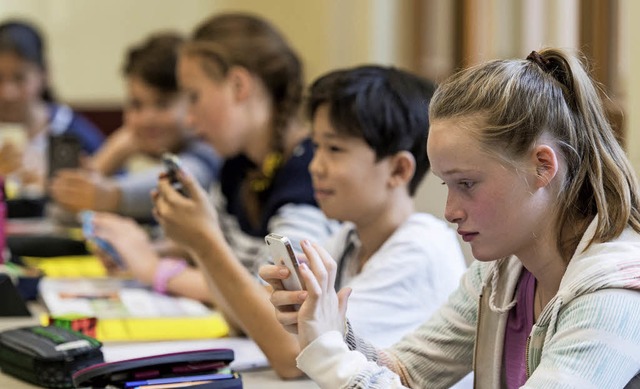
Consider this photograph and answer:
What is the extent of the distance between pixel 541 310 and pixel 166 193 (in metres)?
0.73

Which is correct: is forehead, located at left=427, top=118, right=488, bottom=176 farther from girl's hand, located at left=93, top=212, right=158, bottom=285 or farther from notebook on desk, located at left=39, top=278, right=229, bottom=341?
girl's hand, located at left=93, top=212, right=158, bottom=285

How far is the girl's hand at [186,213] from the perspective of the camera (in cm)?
164

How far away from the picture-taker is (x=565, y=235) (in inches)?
46.0

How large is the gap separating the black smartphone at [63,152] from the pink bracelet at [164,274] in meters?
0.78

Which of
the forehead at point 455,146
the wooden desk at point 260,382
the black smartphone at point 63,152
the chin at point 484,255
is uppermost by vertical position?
the forehead at point 455,146

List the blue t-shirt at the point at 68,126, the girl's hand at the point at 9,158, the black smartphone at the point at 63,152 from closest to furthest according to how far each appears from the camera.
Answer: the black smartphone at the point at 63,152, the girl's hand at the point at 9,158, the blue t-shirt at the point at 68,126

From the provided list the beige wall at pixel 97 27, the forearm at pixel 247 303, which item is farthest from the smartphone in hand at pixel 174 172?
the beige wall at pixel 97 27

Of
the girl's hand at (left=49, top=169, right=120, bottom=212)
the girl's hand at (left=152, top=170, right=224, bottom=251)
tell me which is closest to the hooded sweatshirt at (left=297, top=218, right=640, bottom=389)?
the girl's hand at (left=152, top=170, right=224, bottom=251)

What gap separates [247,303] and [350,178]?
0.85ft

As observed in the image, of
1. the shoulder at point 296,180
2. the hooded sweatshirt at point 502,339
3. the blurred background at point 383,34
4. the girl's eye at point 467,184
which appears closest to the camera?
the hooded sweatshirt at point 502,339

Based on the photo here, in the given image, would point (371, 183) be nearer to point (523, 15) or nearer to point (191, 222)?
point (191, 222)

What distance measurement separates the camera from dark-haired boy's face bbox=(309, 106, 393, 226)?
1.63 metres

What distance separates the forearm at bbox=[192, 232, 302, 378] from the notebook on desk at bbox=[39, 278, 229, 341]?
0.44 feet

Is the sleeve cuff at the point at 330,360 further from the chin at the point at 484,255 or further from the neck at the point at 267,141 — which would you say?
the neck at the point at 267,141
